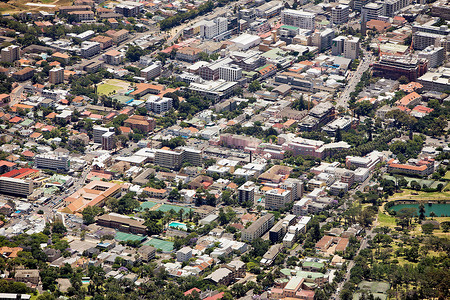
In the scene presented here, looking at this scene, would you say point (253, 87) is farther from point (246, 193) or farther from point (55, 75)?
point (246, 193)

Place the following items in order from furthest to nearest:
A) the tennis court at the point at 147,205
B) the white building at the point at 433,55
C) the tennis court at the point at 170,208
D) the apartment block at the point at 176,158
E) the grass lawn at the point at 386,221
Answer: the white building at the point at 433,55 → the apartment block at the point at 176,158 → the tennis court at the point at 147,205 → the tennis court at the point at 170,208 → the grass lawn at the point at 386,221

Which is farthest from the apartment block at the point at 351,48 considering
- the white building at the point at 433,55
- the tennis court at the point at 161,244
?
the tennis court at the point at 161,244

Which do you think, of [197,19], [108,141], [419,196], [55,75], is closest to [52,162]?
[108,141]

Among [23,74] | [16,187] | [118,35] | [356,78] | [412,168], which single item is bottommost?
[412,168]

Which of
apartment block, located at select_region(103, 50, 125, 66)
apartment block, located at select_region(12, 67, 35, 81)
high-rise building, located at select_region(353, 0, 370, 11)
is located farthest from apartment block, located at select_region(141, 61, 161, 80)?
high-rise building, located at select_region(353, 0, 370, 11)

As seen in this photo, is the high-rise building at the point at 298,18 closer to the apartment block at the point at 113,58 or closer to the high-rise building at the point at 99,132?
the apartment block at the point at 113,58
